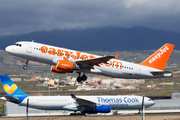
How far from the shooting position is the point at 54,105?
41.8m

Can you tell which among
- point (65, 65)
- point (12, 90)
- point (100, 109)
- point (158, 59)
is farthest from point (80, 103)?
point (158, 59)

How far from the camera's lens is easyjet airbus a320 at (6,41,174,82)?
143 ft

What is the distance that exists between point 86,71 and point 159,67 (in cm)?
1400

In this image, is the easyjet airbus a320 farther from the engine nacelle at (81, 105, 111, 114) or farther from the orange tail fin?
the engine nacelle at (81, 105, 111, 114)

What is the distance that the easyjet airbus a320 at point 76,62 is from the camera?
4369 centimetres

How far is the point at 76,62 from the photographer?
4447 cm

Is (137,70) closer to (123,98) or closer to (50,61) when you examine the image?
(123,98)

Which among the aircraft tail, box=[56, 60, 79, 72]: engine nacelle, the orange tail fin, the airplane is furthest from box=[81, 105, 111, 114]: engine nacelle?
the orange tail fin

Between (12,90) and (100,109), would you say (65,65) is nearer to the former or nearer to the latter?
(100,109)

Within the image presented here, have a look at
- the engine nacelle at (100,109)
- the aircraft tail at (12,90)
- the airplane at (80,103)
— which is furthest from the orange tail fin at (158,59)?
the aircraft tail at (12,90)

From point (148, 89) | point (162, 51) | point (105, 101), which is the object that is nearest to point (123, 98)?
point (105, 101)

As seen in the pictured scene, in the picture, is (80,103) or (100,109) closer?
(100,109)

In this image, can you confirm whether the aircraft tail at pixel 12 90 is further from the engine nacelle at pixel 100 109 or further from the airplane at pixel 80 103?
the engine nacelle at pixel 100 109

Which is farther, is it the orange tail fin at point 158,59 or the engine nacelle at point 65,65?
the orange tail fin at point 158,59
